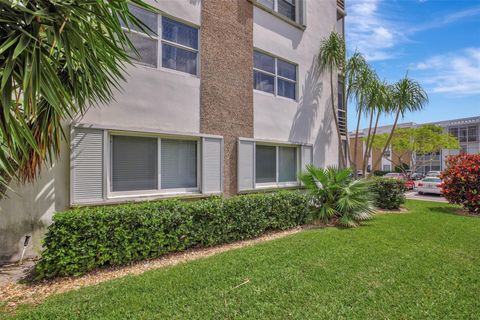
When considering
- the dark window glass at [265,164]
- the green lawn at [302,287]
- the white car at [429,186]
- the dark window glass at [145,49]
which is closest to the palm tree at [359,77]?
the dark window glass at [265,164]

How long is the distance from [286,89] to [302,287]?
8.45m

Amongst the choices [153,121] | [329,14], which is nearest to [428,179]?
[329,14]

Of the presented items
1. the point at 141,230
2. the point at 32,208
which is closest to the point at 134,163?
the point at 141,230

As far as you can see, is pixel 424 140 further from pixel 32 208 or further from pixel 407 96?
pixel 32 208

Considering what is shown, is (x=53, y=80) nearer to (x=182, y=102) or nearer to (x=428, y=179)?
(x=182, y=102)

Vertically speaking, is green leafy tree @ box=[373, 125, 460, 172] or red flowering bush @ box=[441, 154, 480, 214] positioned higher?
green leafy tree @ box=[373, 125, 460, 172]

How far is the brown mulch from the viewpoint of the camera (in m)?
3.93

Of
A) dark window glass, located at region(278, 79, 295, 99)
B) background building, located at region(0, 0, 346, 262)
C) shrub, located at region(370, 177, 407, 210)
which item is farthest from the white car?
dark window glass, located at region(278, 79, 295, 99)

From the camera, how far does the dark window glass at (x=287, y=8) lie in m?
10.8

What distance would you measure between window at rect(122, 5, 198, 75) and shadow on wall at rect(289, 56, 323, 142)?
16.7 ft

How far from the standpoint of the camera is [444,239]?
6984mm

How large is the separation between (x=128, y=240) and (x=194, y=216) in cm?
155

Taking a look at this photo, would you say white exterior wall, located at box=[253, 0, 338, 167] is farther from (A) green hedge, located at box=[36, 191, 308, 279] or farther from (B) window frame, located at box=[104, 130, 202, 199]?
(A) green hedge, located at box=[36, 191, 308, 279]

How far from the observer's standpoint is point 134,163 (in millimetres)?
6695
